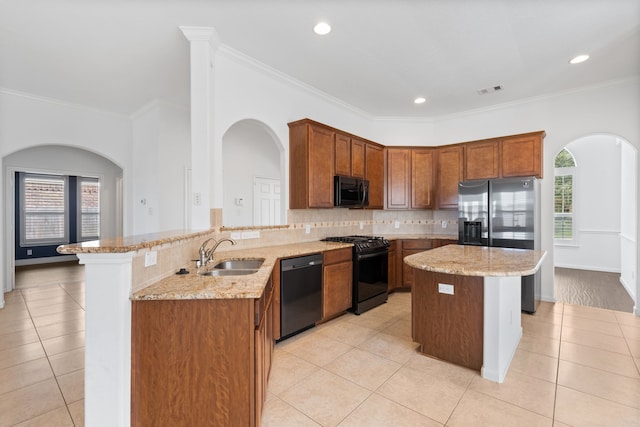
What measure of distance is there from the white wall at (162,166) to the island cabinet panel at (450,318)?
12.7 feet

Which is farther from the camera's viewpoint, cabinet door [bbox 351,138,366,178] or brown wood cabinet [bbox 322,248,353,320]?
cabinet door [bbox 351,138,366,178]

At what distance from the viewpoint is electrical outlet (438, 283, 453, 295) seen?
2500mm

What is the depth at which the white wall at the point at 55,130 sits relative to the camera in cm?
418

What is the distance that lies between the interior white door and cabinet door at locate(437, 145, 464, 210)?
3.24 meters

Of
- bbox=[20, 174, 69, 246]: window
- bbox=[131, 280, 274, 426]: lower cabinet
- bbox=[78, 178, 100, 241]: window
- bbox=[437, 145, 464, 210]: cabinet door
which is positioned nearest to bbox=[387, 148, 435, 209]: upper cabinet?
bbox=[437, 145, 464, 210]: cabinet door

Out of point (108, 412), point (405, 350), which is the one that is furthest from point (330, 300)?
point (108, 412)

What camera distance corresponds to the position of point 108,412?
149cm

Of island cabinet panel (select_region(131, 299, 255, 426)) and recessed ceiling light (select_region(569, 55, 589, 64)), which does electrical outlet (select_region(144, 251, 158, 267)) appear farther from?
recessed ceiling light (select_region(569, 55, 589, 64))

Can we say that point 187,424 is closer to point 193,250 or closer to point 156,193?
point 193,250

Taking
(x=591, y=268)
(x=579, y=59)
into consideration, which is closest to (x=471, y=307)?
(x=579, y=59)

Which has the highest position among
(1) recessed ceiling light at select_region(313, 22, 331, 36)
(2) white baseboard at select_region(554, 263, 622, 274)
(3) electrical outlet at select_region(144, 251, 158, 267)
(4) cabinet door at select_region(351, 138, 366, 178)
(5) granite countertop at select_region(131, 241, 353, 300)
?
(1) recessed ceiling light at select_region(313, 22, 331, 36)

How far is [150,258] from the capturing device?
1730 millimetres

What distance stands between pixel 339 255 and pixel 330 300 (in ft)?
1.74

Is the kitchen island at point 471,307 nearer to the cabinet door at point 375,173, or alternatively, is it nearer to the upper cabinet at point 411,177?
the cabinet door at point 375,173
